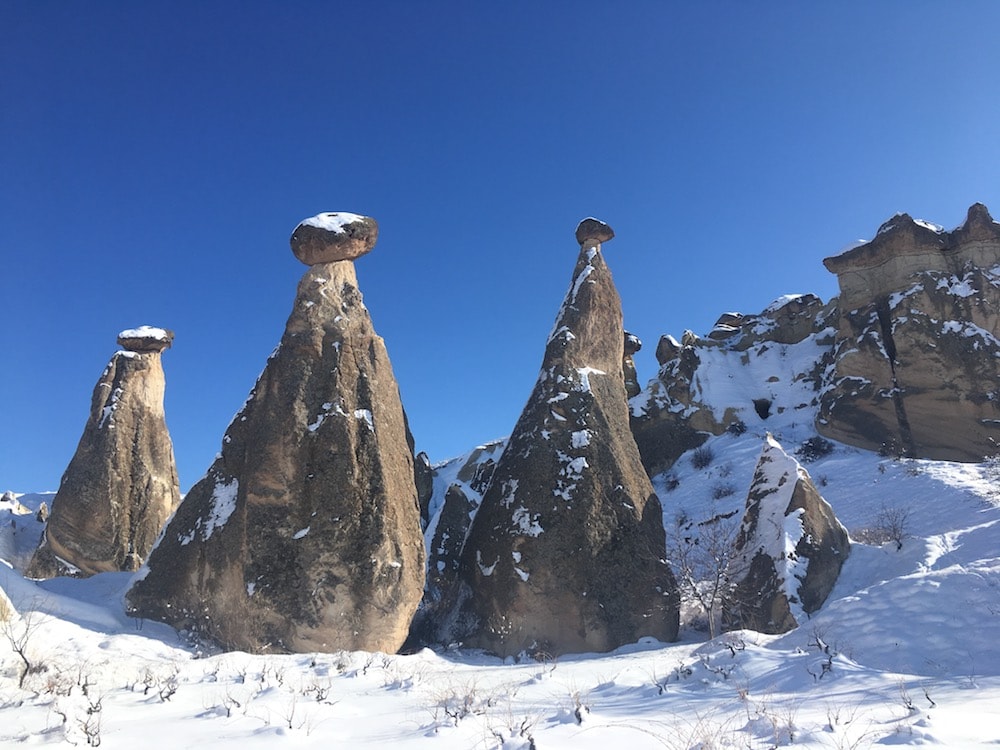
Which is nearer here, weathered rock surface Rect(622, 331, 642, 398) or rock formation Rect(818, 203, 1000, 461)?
rock formation Rect(818, 203, 1000, 461)

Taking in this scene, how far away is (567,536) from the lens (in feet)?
36.4

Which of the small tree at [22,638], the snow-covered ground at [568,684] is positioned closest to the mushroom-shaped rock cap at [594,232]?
the snow-covered ground at [568,684]

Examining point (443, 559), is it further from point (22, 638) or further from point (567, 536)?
point (22, 638)

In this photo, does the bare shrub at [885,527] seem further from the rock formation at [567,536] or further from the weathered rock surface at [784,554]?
the rock formation at [567,536]

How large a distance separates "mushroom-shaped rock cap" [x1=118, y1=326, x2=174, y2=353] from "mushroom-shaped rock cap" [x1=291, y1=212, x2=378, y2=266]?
10.3 m

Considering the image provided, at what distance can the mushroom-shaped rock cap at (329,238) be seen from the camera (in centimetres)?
1162

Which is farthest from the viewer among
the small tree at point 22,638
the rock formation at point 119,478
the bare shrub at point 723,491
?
the bare shrub at point 723,491

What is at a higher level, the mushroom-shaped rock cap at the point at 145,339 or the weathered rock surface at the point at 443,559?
the mushroom-shaped rock cap at the point at 145,339

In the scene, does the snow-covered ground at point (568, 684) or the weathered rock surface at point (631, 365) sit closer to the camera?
the snow-covered ground at point (568, 684)

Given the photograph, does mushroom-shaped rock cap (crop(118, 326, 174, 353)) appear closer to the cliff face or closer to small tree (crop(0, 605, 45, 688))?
small tree (crop(0, 605, 45, 688))

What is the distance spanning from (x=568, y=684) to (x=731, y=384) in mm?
23862

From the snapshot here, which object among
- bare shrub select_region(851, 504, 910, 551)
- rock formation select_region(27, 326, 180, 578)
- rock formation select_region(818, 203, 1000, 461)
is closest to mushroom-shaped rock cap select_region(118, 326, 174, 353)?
rock formation select_region(27, 326, 180, 578)

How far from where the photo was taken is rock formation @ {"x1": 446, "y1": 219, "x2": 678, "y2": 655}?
10641mm

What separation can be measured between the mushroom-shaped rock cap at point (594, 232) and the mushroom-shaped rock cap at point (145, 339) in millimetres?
13239
